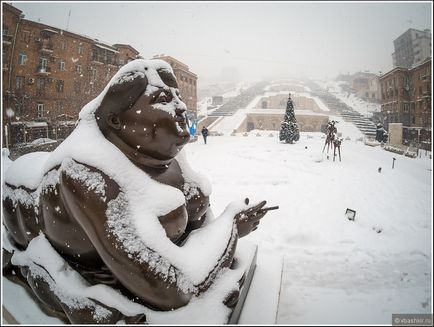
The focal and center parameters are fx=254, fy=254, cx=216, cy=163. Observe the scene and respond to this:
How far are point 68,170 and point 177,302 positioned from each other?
26.5 inches

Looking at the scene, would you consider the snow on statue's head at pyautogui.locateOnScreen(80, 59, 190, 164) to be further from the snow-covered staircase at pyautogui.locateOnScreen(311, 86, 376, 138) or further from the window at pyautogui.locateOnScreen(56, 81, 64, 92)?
the snow-covered staircase at pyautogui.locateOnScreen(311, 86, 376, 138)

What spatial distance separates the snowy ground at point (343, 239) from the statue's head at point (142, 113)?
1.66m

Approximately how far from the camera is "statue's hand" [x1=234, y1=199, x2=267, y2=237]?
4.75ft

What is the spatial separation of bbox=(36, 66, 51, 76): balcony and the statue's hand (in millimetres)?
6583

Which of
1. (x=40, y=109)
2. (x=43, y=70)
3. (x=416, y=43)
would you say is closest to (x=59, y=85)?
(x=43, y=70)

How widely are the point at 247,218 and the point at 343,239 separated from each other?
8.29 ft

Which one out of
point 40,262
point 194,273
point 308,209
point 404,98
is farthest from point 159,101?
point 404,98

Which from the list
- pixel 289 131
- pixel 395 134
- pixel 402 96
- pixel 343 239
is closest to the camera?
pixel 343 239

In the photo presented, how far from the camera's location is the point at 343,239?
11.1 ft

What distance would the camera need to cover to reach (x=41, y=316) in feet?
3.97

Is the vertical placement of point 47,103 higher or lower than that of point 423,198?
higher

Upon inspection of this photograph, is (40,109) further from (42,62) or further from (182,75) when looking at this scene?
(182,75)

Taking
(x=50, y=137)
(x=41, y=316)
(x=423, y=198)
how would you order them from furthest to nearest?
(x=423, y=198), (x=50, y=137), (x=41, y=316)

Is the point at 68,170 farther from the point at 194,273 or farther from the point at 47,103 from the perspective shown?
the point at 47,103
